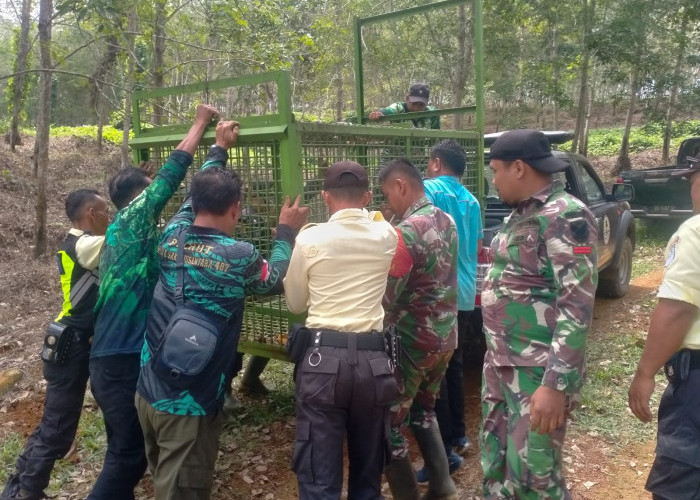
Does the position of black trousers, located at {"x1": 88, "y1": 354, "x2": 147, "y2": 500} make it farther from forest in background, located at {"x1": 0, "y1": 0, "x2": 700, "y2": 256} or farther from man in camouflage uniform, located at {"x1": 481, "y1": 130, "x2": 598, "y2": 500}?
forest in background, located at {"x1": 0, "y1": 0, "x2": 700, "y2": 256}

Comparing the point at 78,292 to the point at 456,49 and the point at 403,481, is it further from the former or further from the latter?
the point at 456,49

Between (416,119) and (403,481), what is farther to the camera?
(416,119)

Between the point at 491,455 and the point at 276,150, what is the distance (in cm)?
175

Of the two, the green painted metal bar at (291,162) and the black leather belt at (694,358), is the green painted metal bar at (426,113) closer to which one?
the green painted metal bar at (291,162)

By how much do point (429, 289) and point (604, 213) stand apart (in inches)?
167

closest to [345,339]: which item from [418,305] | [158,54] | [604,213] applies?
[418,305]

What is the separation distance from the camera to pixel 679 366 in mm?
2186

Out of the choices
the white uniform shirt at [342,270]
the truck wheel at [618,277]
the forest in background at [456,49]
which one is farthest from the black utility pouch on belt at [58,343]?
the truck wheel at [618,277]

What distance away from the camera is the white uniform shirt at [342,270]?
2.43m

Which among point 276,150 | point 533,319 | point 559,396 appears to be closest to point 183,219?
point 276,150

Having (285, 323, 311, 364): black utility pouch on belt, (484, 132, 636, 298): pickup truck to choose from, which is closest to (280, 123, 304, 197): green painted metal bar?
(285, 323, 311, 364): black utility pouch on belt

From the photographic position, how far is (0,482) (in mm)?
3547

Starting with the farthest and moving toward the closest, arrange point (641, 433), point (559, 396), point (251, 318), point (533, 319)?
point (641, 433), point (251, 318), point (533, 319), point (559, 396)

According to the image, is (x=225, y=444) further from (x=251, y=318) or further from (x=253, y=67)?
(x=253, y=67)
